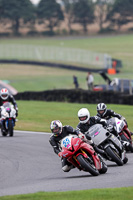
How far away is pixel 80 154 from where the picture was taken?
9.63 meters

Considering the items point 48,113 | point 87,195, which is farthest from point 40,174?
point 48,113

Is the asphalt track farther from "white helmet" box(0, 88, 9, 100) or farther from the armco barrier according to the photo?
the armco barrier

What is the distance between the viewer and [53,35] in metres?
106

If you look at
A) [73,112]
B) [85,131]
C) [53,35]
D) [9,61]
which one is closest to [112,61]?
[9,61]

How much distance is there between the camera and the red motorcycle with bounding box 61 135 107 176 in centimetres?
959

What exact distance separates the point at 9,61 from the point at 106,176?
179ft

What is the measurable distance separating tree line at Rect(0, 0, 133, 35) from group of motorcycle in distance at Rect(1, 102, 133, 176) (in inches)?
3767

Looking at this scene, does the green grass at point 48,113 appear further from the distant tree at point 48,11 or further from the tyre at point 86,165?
the distant tree at point 48,11

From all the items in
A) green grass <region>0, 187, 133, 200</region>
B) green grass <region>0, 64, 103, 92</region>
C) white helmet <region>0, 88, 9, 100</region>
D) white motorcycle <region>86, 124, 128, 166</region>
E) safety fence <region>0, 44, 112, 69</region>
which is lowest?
green grass <region>0, 187, 133, 200</region>

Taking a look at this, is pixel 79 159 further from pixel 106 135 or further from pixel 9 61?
pixel 9 61

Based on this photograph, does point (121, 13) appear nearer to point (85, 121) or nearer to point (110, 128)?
point (110, 128)

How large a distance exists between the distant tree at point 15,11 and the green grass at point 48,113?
250ft

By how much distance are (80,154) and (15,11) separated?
10002 centimetres

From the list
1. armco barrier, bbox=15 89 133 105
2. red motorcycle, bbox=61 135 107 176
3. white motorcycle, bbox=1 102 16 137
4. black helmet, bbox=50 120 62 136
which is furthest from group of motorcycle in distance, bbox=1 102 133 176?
armco barrier, bbox=15 89 133 105
